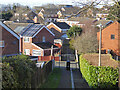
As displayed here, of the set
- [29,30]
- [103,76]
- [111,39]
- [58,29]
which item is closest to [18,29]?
[29,30]

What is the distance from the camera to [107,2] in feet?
19.5

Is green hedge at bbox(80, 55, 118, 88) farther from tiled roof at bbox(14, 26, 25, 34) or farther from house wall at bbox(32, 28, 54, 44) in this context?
tiled roof at bbox(14, 26, 25, 34)

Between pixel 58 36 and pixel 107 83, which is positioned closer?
pixel 107 83

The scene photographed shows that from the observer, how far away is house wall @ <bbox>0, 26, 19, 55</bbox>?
56.4 ft

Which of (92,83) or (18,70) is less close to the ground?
(18,70)

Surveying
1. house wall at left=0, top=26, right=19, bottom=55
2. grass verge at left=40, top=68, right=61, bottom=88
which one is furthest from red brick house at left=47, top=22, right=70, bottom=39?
grass verge at left=40, top=68, right=61, bottom=88

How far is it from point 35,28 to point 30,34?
1.24 metres

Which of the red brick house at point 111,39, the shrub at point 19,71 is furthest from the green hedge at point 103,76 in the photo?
the red brick house at point 111,39

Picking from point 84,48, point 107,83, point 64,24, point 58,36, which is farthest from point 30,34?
point 107,83

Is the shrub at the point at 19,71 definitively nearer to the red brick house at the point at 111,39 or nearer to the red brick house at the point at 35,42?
the red brick house at the point at 35,42

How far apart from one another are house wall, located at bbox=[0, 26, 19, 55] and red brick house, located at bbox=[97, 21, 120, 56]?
15.4 metres

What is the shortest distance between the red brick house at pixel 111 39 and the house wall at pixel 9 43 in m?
15.4

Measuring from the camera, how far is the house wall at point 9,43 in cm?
1720

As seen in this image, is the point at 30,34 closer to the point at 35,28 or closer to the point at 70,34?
the point at 35,28
